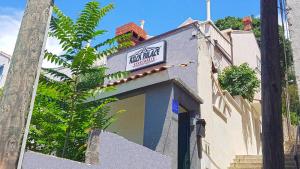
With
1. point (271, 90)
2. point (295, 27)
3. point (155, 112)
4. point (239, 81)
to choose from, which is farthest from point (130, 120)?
point (295, 27)

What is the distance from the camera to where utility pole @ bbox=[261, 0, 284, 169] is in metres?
4.22

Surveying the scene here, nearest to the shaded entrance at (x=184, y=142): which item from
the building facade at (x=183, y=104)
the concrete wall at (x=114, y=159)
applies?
the building facade at (x=183, y=104)

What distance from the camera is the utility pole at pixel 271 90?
13.8ft

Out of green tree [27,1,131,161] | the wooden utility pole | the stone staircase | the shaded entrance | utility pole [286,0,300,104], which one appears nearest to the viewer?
the wooden utility pole

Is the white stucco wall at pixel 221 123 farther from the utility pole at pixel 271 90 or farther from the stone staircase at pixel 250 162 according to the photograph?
the utility pole at pixel 271 90

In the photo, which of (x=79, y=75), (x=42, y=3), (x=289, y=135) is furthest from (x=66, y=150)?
(x=289, y=135)

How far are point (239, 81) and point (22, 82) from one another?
13.7 m

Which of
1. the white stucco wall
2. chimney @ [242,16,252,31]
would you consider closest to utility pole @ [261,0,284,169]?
the white stucco wall

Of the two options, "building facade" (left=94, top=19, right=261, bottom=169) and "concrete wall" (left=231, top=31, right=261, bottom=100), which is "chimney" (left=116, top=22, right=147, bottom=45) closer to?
"building facade" (left=94, top=19, right=261, bottom=169)

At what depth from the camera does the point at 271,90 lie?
456 centimetres

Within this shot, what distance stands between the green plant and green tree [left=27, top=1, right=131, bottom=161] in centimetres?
1006

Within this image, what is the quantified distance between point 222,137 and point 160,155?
16.8 ft

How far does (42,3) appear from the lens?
3814mm

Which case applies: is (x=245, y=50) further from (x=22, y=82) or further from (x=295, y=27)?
(x=22, y=82)
